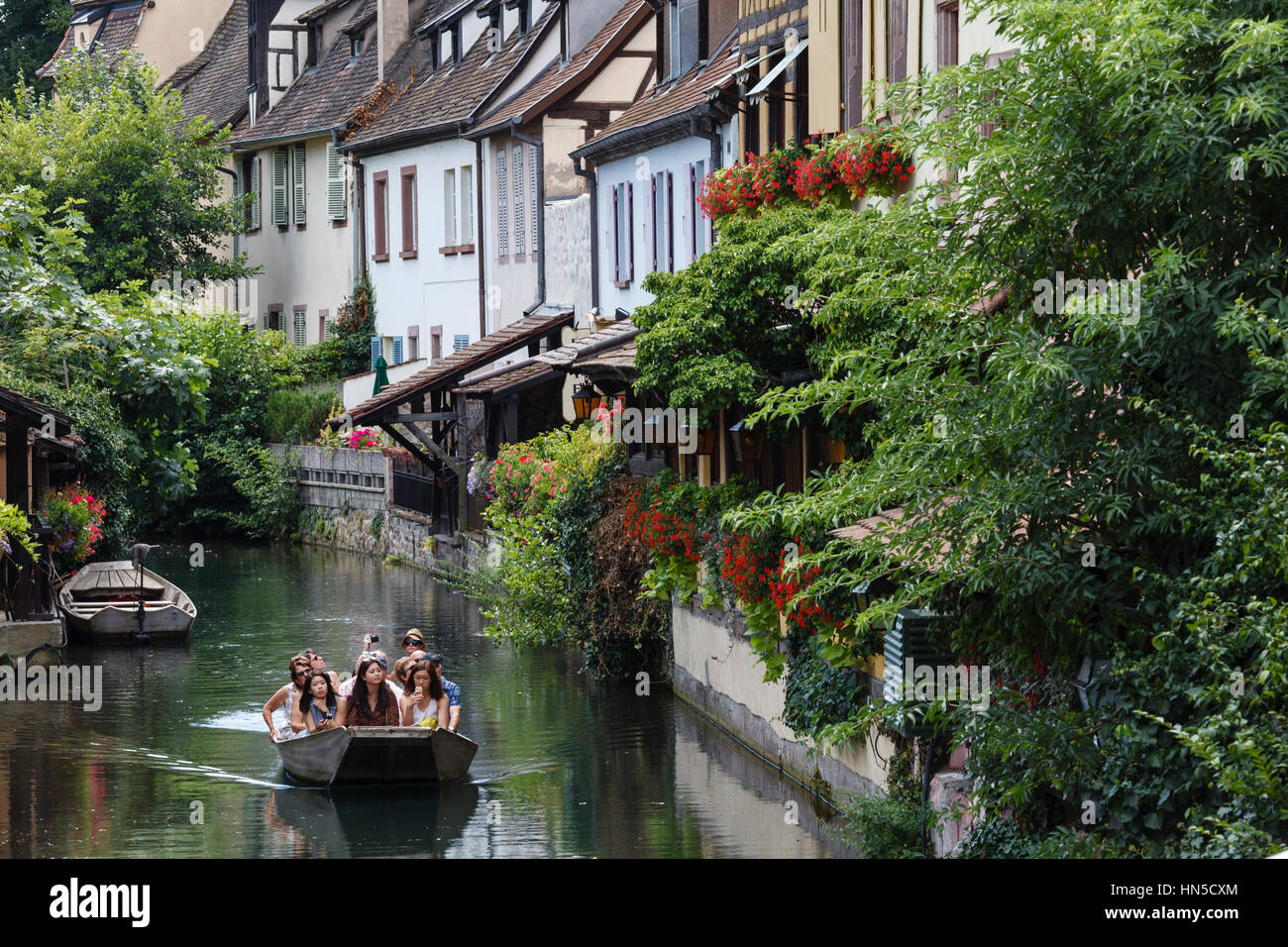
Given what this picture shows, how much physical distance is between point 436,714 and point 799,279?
5762mm

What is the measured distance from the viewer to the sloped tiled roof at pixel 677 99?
2317 cm

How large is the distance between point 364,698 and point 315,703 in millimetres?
647

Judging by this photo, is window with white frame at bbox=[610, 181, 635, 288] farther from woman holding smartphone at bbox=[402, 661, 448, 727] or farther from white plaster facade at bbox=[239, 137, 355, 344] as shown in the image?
white plaster facade at bbox=[239, 137, 355, 344]

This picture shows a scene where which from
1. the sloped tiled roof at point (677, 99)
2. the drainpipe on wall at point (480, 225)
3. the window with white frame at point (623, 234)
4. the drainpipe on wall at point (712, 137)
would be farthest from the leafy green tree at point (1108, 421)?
the drainpipe on wall at point (480, 225)

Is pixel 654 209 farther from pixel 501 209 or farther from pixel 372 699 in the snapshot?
pixel 501 209

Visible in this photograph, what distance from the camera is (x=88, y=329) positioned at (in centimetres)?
2650

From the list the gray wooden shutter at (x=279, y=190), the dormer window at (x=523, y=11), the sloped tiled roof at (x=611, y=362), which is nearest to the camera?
the sloped tiled roof at (x=611, y=362)

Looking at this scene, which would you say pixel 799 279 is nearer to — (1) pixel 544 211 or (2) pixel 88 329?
(2) pixel 88 329

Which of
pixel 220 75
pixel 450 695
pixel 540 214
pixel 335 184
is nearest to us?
pixel 450 695

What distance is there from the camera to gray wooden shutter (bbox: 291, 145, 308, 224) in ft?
151

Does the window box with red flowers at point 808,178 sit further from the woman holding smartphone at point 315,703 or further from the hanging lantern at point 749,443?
the woman holding smartphone at point 315,703

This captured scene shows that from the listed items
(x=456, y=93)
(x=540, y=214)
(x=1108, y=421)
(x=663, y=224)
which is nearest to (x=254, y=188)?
(x=456, y=93)

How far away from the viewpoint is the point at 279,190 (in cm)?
4716
